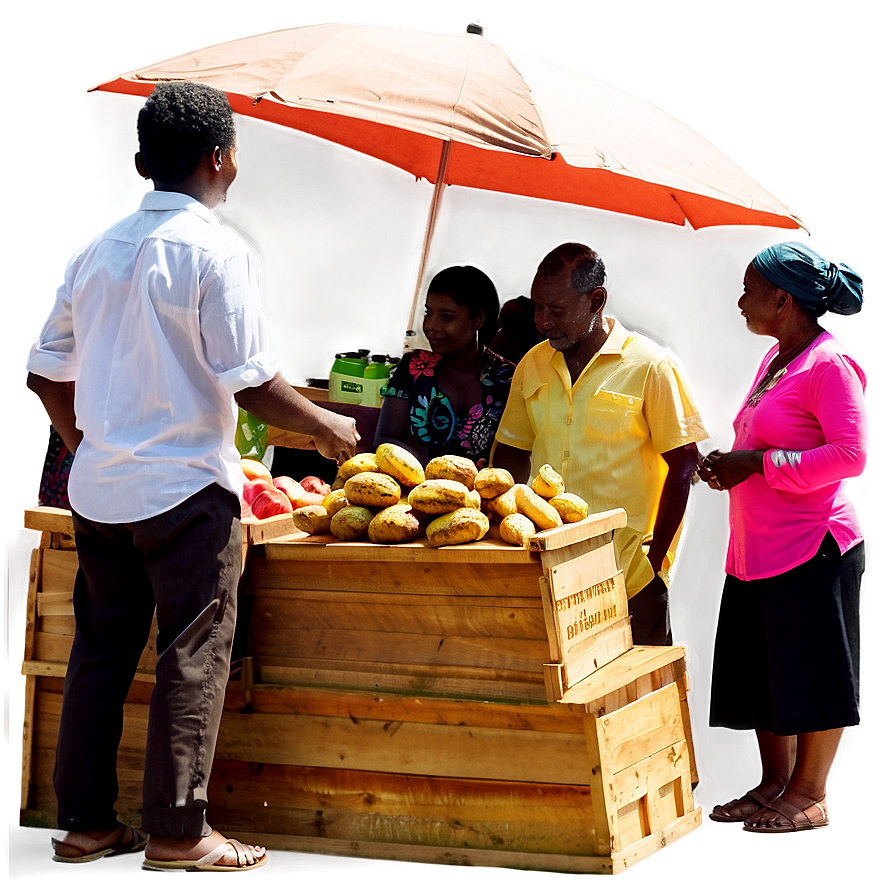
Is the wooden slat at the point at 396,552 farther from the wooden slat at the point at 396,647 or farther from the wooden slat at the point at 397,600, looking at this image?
the wooden slat at the point at 396,647

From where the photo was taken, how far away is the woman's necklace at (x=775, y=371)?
402 cm

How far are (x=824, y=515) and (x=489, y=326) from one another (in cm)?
145

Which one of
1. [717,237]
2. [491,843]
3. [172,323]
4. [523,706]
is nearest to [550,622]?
[523,706]

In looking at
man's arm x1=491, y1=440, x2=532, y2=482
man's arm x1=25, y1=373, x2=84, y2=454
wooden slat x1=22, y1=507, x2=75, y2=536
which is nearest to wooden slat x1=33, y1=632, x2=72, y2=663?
wooden slat x1=22, y1=507, x2=75, y2=536

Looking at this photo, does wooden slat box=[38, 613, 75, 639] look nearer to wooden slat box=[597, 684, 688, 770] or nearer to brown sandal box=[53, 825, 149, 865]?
brown sandal box=[53, 825, 149, 865]

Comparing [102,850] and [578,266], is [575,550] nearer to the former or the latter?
[578,266]

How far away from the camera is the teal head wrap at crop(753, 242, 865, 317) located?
3.98 meters

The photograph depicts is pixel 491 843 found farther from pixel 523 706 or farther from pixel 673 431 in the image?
pixel 673 431

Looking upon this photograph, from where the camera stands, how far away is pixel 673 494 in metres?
4.12

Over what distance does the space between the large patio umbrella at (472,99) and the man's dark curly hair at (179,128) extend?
0.42 metres

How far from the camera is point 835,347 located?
3.91 meters

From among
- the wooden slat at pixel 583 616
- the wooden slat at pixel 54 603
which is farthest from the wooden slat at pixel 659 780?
the wooden slat at pixel 54 603

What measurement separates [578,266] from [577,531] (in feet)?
3.77

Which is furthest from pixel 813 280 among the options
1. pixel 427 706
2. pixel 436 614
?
pixel 427 706
